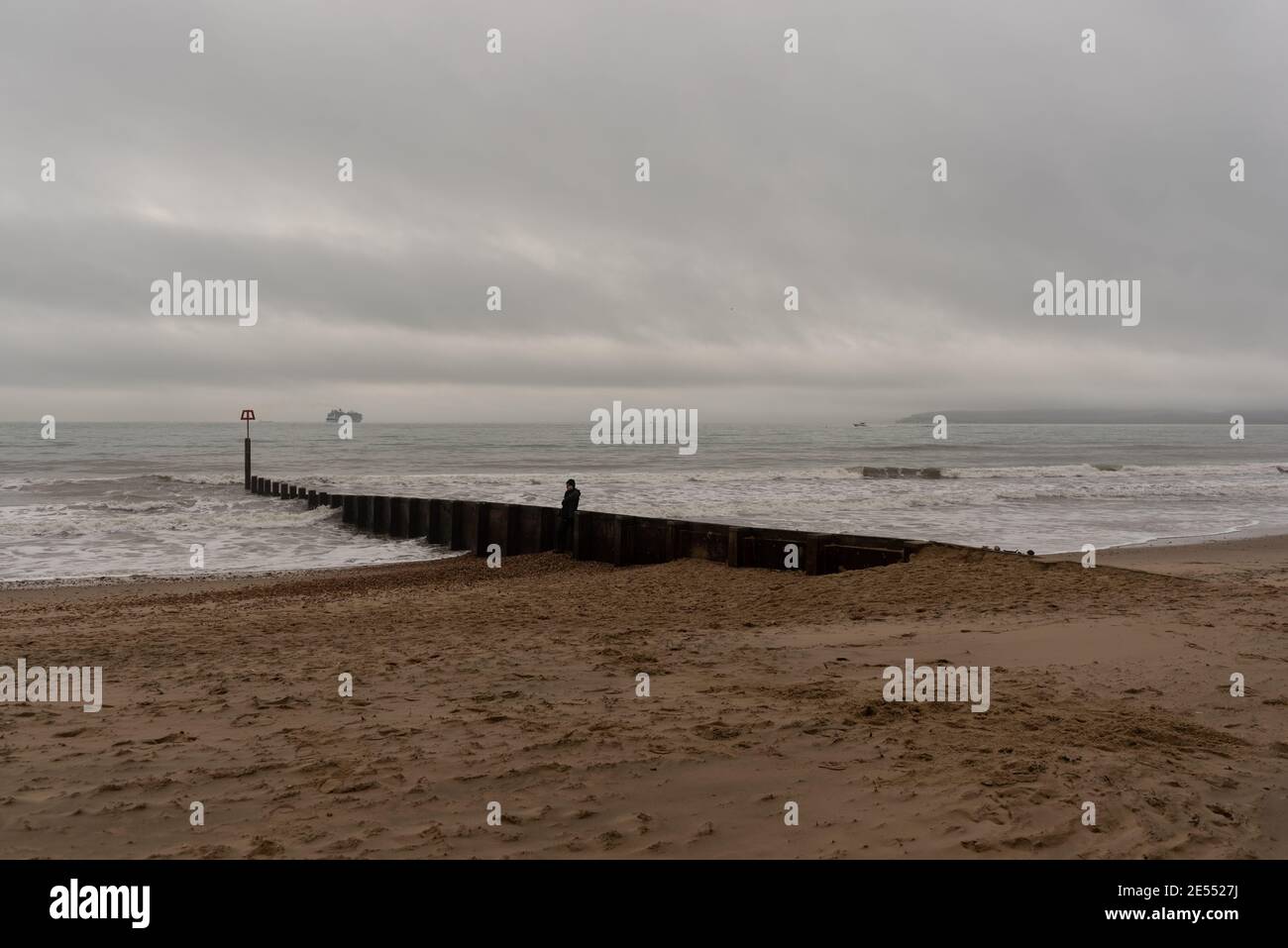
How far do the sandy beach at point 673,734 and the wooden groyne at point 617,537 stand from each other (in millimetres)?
2586

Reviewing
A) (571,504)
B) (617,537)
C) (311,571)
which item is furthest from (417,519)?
(617,537)

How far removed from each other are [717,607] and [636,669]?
3294 millimetres

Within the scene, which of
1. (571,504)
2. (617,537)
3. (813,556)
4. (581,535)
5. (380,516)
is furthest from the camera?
(380,516)

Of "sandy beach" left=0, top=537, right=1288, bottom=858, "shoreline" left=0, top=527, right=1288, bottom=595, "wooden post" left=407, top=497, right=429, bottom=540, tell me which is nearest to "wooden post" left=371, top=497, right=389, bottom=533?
"wooden post" left=407, top=497, right=429, bottom=540

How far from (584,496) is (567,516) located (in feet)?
48.5

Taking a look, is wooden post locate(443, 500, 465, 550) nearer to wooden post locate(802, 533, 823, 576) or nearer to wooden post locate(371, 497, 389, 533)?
wooden post locate(371, 497, 389, 533)

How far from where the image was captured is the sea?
65.2 ft

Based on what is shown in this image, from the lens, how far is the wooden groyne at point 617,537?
13156 millimetres

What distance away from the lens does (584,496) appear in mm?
31797

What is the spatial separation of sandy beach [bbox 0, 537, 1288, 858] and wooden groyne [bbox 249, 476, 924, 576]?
2.59 metres

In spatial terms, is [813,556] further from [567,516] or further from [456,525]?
[456,525]

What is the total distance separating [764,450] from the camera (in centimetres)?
6938

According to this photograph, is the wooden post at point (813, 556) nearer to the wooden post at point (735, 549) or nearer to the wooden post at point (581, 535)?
the wooden post at point (735, 549)
